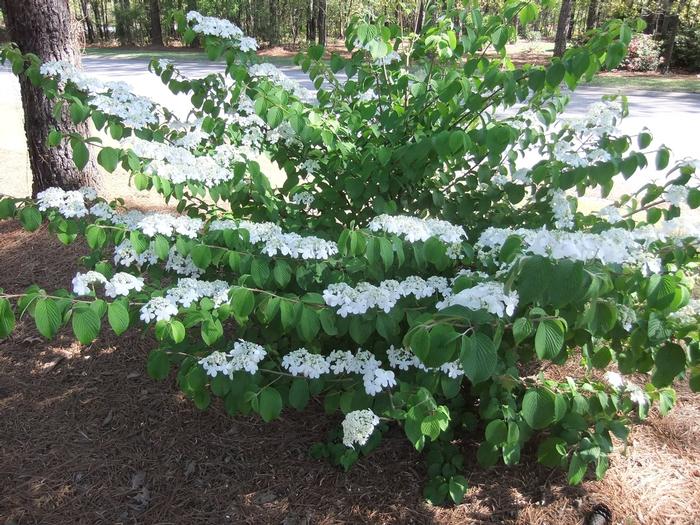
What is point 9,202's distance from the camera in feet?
6.70

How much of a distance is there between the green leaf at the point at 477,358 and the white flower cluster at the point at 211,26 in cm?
175

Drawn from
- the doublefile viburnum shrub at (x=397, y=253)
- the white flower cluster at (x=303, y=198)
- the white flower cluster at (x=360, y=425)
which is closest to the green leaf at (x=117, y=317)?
the doublefile viburnum shrub at (x=397, y=253)

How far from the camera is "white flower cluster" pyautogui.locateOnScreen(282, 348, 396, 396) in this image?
1.87m

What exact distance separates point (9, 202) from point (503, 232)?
1804mm

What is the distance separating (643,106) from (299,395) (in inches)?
480

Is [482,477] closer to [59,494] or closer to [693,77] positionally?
[59,494]

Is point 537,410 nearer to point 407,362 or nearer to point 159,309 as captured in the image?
point 407,362

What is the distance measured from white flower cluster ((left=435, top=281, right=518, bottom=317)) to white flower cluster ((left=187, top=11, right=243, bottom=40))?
5.25ft

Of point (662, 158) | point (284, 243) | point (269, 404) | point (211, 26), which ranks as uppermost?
point (211, 26)

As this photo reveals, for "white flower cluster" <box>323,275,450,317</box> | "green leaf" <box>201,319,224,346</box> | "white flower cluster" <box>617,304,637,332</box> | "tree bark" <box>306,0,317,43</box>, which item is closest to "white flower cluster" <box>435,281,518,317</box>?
"white flower cluster" <box>323,275,450,317</box>

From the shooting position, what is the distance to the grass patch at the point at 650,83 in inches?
572

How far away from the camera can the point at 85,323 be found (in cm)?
145

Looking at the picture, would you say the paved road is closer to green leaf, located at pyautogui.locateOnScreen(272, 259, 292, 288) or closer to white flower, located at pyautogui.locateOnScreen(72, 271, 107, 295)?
green leaf, located at pyautogui.locateOnScreen(272, 259, 292, 288)

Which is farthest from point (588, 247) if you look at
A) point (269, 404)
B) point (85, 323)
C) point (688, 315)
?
point (85, 323)
